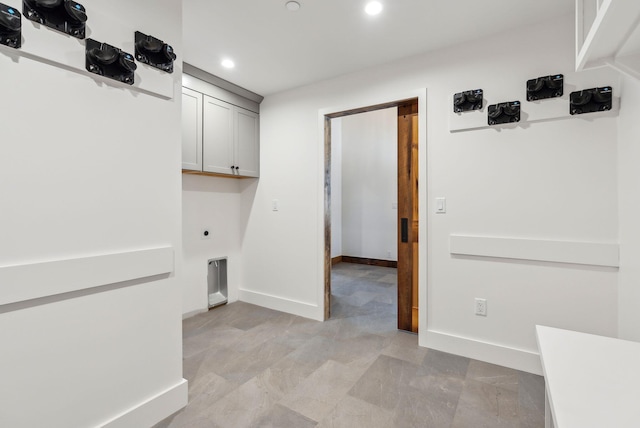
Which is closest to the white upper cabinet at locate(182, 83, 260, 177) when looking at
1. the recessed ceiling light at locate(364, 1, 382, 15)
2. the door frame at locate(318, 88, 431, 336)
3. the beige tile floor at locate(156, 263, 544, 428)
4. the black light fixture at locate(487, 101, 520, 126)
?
the door frame at locate(318, 88, 431, 336)

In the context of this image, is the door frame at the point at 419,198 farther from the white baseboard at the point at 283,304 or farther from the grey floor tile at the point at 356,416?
the grey floor tile at the point at 356,416

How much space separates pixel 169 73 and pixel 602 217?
279 centimetres

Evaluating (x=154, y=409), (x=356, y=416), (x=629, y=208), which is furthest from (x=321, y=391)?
(x=629, y=208)

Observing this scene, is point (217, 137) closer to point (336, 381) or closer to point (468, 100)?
point (468, 100)

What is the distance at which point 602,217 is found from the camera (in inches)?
74.9

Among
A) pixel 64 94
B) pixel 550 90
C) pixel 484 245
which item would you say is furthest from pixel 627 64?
pixel 64 94

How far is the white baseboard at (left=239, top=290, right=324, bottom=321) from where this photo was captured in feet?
10.3

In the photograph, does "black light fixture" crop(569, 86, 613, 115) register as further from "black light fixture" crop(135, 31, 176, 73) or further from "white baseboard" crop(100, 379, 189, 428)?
"white baseboard" crop(100, 379, 189, 428)

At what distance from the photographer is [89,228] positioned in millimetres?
1435

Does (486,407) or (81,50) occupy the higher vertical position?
(81,50)

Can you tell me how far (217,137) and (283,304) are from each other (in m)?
1.92

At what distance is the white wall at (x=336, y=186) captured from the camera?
19.5 ft

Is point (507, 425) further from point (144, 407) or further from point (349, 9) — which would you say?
point (349, 9)

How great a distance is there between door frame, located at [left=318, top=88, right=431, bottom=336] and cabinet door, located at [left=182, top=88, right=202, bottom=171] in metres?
1.17
